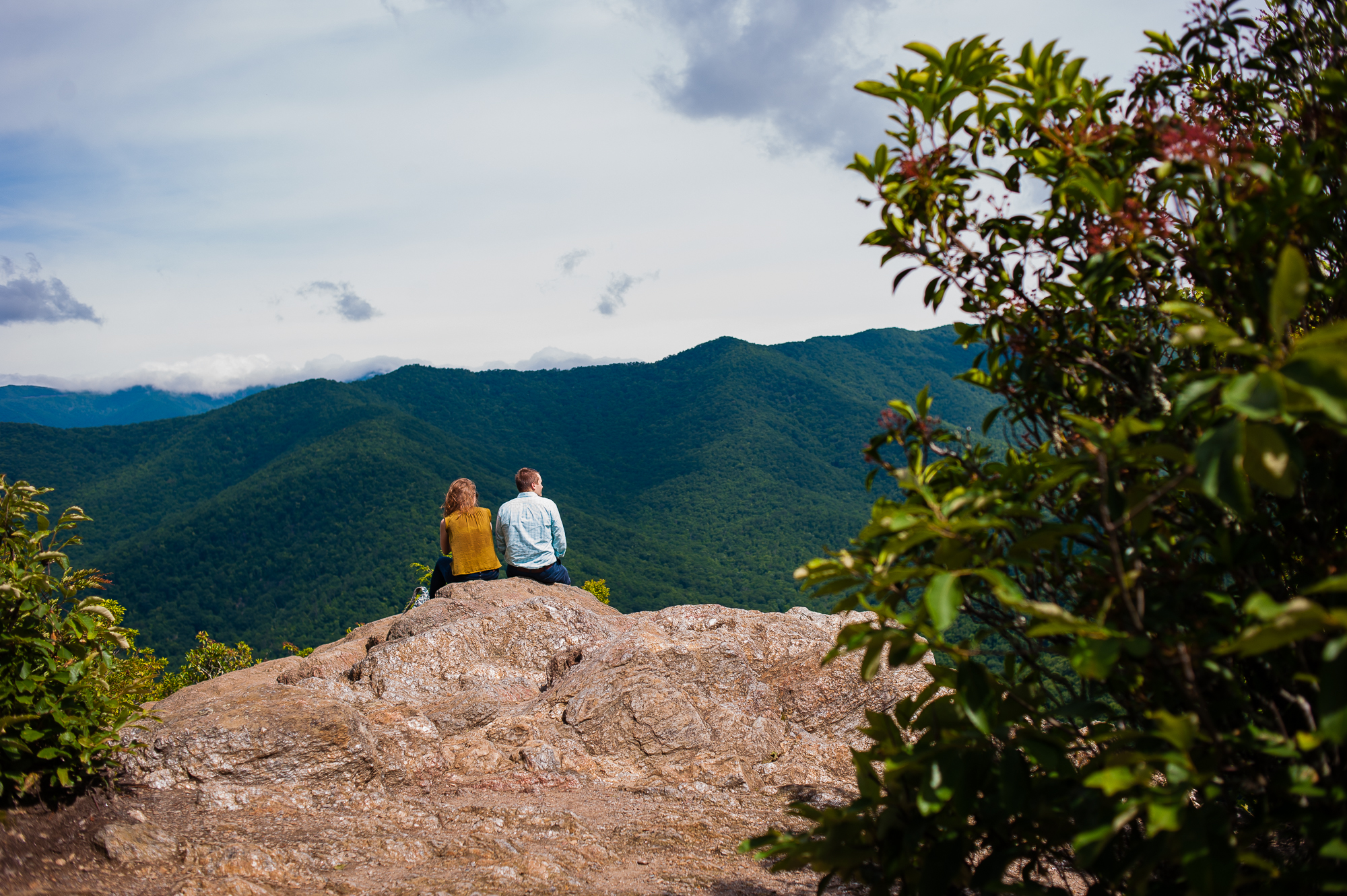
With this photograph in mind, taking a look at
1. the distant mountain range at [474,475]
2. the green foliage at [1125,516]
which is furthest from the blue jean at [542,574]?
the distant mountain range at [474,475]

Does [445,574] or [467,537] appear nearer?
[467,537]

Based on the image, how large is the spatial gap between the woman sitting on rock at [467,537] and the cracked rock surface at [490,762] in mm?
1598

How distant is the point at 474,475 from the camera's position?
90000 millimetres

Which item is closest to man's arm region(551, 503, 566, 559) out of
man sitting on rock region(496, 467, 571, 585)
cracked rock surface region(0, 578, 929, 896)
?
man sitting on rock region(496, 467, 571, 585)

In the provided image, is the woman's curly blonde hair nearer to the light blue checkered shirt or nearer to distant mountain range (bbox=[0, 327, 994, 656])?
the light blue checkered shirt

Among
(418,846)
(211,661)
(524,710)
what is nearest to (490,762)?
(524,710)

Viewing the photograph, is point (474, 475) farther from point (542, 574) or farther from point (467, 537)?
point (542, 574)

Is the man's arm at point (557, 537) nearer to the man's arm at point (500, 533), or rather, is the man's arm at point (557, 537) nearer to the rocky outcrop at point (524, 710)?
the man's arm at point (500, 533)

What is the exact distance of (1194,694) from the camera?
169 cm

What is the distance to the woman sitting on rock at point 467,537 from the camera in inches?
356

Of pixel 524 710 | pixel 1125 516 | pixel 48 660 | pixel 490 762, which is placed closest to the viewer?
pixel 1125 516

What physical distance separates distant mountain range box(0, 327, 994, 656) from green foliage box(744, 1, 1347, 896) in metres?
58.7

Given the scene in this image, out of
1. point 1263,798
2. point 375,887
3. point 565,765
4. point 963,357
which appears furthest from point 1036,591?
point 963,357

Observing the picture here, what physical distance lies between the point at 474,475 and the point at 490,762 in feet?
288
